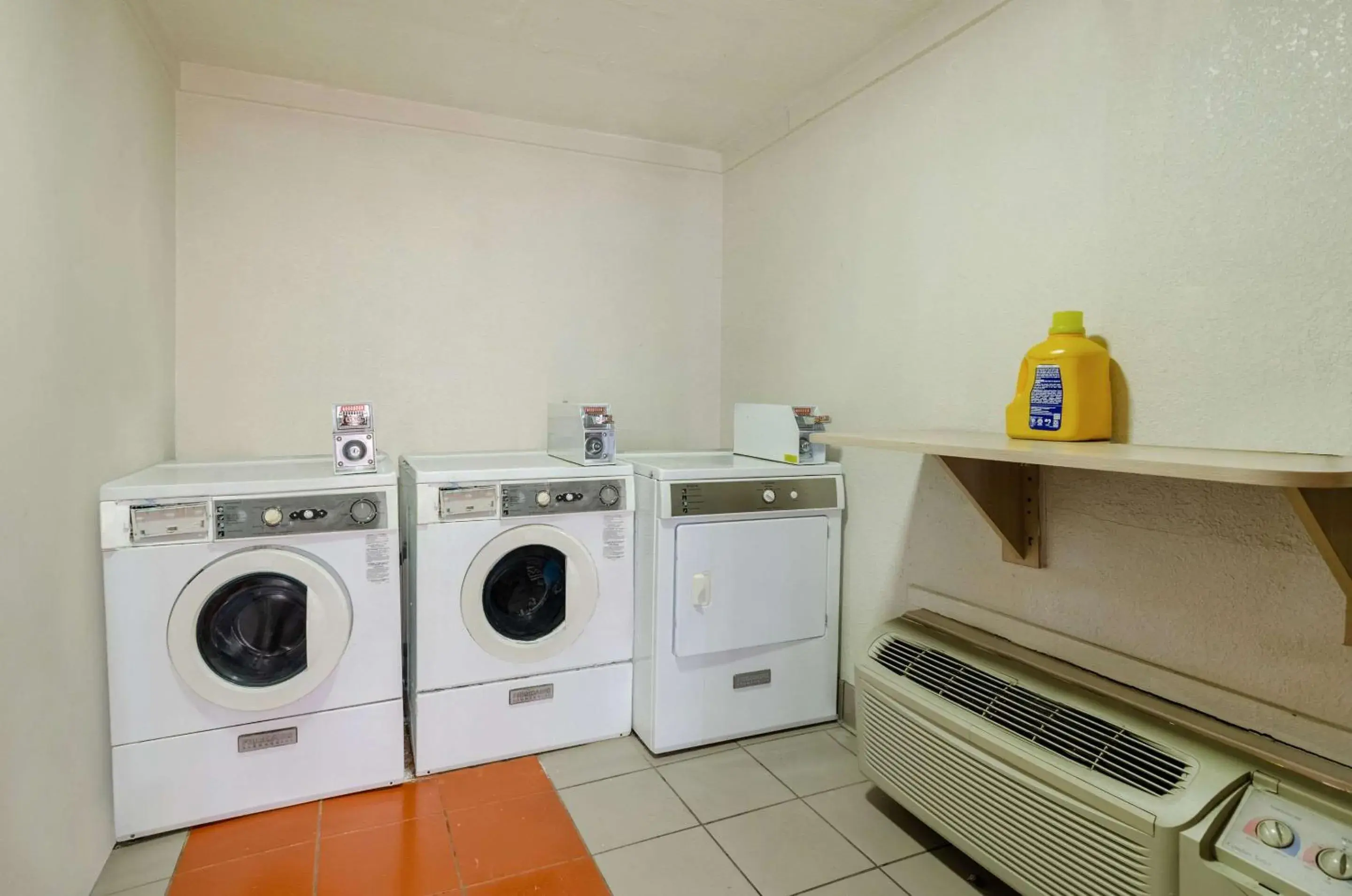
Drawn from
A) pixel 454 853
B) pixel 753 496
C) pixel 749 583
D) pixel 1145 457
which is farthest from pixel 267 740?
pixel 1145 457

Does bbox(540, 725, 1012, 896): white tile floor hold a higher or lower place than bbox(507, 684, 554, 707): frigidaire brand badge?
lower

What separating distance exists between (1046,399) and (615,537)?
1445mm

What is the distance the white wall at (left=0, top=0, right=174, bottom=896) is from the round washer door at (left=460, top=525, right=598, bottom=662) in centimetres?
99

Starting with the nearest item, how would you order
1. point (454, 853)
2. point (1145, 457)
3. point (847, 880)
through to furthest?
1. point (1145, 457)
2. point (847, 880)
3. point (454, 853)

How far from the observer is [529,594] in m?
2.46

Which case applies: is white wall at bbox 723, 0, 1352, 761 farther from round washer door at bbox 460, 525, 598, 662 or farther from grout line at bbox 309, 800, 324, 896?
grout line at bbox 309, 800, 324, 896

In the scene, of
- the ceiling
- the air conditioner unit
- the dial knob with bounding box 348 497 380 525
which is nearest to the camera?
the air conditioner unit

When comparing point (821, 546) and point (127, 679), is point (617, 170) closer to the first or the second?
point (821, 546)

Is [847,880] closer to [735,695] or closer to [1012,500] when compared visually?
[735,695]

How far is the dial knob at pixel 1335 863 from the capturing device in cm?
112

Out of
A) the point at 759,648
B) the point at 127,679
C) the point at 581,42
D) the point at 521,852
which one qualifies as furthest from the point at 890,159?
the point at 127,679

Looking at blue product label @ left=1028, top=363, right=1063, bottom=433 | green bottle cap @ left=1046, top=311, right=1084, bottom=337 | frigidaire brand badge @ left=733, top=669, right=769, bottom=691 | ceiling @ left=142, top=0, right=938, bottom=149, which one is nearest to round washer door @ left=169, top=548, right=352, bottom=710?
frigidaire brand badge @ left=733, top=669, right=769, bottom=691

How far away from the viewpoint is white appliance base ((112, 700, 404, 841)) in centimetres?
193

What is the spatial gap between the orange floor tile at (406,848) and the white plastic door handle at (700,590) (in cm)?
75
